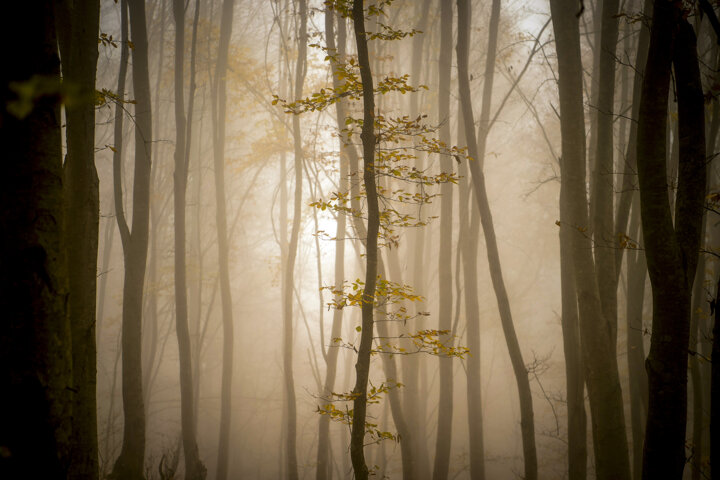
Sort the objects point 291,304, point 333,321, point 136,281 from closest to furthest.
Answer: point 136,281 → point 333,321 → point 291,304

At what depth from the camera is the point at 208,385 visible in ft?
57.5

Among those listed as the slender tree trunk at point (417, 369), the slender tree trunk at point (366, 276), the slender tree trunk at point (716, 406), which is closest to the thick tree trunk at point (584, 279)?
the slender tree trunk at point (716, 406)

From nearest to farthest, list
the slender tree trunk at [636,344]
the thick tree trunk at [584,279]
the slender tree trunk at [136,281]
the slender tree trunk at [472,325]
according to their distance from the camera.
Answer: the thick tree trunk at [584,279], the slender tree trunk at [136,281], the slender tree trunk at [636,344], the slender tree trunk at [472,325]

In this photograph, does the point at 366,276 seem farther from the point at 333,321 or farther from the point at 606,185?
the point at 333,321

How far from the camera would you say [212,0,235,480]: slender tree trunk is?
964 centimetres

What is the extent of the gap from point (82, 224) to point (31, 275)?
5.57 feet

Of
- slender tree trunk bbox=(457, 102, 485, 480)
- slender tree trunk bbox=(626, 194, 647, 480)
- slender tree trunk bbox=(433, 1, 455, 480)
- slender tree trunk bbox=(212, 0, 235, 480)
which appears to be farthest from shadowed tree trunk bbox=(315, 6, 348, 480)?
slender tree trunk bbox=(626, 194, 647, 480)

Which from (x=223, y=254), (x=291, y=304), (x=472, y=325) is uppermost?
(x=223, y=254)

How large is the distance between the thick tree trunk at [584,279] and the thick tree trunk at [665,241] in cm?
97

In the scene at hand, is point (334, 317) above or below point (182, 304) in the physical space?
below

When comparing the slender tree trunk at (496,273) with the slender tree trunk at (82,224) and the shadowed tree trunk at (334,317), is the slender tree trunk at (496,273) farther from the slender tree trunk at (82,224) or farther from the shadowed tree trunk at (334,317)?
the slender tree trunk at (82,224)

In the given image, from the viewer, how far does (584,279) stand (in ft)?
14.1

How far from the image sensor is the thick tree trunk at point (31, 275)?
5.30 ft

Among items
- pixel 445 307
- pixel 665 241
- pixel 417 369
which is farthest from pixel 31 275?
pixel 417 369
